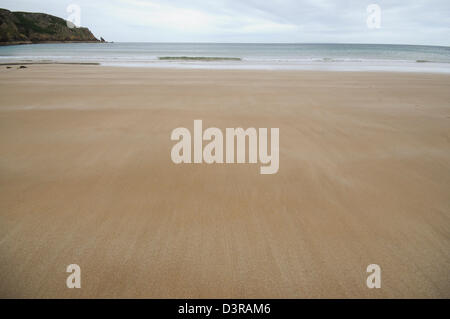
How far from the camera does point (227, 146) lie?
3.93 meters

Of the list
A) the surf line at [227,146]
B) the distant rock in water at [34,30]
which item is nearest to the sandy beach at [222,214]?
the surf line at [227,146]

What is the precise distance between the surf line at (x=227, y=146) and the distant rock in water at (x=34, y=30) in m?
96.7

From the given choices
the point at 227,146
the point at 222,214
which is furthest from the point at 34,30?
the point at 222,214

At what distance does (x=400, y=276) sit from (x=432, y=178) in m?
1.93

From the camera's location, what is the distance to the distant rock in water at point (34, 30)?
79812mm

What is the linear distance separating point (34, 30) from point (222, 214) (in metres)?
132

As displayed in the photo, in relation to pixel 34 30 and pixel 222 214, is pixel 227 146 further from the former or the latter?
pixel 34 30

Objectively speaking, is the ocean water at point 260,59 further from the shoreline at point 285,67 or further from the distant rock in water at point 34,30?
the distant rock in water at point 34,30

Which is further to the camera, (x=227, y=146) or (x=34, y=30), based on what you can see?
(x=34, y=30)

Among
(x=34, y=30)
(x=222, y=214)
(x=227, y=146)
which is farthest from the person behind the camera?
(x=34, y=30)

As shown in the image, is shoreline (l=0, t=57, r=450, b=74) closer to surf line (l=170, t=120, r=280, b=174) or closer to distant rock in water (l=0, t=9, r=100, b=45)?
Result: surf line (l=170, t=120, r=280, b=174)

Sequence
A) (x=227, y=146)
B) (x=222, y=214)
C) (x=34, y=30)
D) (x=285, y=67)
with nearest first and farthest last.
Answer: (x=222, y=214) < (x=227, y=146) < (x=285, y=67) < (x=34, y=30)

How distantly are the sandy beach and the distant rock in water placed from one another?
317 ft

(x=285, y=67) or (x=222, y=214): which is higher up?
(x=285, y=67)
